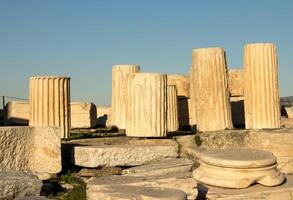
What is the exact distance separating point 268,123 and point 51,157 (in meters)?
5.70

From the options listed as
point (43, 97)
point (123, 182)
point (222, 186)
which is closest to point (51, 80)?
point (43, 97)

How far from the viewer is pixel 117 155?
9281 millimetres

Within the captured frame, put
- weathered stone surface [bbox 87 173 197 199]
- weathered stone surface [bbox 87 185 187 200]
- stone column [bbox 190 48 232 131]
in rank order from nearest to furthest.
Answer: weathered stone surface [bbox 87 185 187 200]
weathered stone surface [bbox 87 173 197 199]
stone column [bbox 190 48 232 131]

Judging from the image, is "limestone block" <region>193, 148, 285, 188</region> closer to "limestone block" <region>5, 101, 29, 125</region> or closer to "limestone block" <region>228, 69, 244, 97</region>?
"limestone block" <region>228, 69, 244, 97</region>

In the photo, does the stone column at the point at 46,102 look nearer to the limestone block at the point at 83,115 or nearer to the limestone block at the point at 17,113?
the limestone block at the point at 83,115

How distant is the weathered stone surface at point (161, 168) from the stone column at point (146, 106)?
3.95 feet

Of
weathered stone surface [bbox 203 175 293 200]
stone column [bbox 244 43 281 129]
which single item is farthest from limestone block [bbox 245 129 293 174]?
stone column [bbox 244 43 281 129]

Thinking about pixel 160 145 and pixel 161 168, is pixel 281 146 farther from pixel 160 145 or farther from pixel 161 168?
pixel 161 168

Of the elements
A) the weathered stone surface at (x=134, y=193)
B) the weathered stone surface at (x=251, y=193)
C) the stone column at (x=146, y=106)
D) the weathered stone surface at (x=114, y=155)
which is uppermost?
the stone column at (x=146, y=106)

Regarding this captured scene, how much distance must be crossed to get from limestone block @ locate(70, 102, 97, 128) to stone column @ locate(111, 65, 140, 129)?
393cm

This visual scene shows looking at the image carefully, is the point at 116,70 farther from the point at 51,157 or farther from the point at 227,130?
the point at 51,157

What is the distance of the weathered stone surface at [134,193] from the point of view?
239 inches

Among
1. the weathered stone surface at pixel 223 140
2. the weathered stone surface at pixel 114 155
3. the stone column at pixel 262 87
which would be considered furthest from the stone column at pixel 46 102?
the stone column at pixel 262 87

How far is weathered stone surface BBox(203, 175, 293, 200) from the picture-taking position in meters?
7.42
